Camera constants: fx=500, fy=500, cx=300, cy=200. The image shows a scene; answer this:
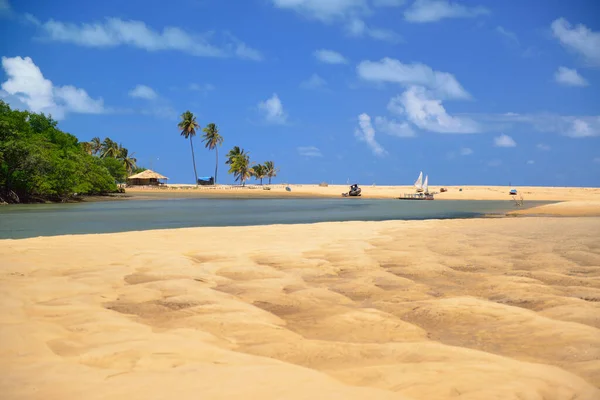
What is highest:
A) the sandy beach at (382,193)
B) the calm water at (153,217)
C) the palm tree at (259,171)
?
the palm tree at (259,171)

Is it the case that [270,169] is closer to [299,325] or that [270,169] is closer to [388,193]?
[388,193]

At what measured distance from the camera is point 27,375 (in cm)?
402

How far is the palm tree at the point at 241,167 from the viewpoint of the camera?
122 meters

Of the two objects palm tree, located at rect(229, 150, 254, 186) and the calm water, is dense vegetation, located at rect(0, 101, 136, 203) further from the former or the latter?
palm tree, located at rect(229, 150, 254, 186)

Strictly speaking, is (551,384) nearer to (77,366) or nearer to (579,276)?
(77,366)

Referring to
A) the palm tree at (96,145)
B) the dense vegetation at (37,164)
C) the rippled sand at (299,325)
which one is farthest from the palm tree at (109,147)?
the rippled sand at (299,325)

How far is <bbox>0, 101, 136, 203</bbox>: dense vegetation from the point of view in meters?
46.3

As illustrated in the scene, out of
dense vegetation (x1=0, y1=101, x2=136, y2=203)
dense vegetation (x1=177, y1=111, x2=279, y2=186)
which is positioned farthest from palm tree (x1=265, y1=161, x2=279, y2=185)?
dense vegetation (x1=0, y1=101, x2=136, y2=203)

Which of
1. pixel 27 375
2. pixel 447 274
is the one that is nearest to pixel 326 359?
pixel 27 375

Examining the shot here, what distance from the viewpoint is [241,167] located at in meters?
123

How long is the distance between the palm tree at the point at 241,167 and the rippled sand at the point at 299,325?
11128cm

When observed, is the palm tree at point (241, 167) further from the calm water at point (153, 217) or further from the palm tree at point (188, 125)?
the calm water at point (153, 217)

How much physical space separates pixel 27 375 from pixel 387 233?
1392cm

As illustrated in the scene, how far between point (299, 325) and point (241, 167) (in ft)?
389
